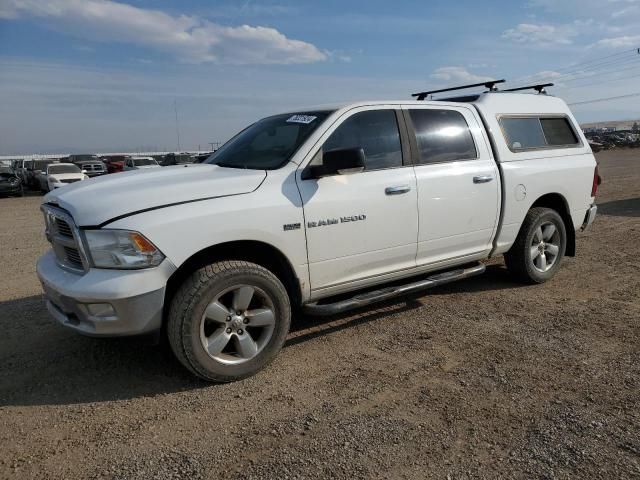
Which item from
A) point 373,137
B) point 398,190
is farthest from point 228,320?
point 373,137

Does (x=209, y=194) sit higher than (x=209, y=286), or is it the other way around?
(x=209, y=194)

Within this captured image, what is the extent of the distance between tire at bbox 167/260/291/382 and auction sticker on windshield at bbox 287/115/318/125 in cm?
139

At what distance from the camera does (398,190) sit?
13.7 feet

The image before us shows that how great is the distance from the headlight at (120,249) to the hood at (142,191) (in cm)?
10

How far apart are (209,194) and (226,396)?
4.44ft

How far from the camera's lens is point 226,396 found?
3.34 metres

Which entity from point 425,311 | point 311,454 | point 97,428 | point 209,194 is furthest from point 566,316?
point 97,428

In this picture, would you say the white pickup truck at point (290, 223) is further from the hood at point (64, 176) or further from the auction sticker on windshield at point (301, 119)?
the hood at point (64, 176)

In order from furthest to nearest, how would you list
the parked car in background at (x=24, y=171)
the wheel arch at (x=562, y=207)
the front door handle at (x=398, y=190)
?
the parked car in background at (x=24, y=171) < the wheel arch at (x=562, y=207) < the front door handle at (x=398, y=190)

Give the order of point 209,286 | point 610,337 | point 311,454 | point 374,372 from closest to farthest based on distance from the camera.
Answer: point 311,454
point 209,286
point 374,372
point 610,337

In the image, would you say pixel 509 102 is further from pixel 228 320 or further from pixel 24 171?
pixel 24 171

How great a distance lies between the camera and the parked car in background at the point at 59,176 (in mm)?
21688

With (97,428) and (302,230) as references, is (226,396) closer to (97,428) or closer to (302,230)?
(97,428)

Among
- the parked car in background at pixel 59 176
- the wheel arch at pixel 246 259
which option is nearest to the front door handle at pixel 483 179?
the wheel arch at pixel 246 259
